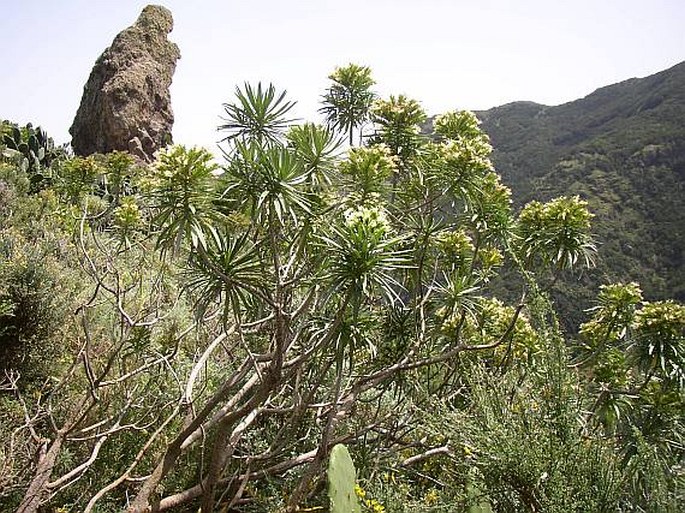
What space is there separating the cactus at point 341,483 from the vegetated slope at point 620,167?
11.3 m

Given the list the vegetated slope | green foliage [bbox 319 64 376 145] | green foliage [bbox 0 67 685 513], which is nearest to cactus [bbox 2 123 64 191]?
green foliage [bbox 0 67 685 513]

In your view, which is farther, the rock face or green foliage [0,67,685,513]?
the rock face

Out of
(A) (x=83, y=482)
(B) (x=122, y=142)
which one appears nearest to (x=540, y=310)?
(A) (x=83, y=482)

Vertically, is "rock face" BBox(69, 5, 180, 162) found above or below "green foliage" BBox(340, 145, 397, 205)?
above

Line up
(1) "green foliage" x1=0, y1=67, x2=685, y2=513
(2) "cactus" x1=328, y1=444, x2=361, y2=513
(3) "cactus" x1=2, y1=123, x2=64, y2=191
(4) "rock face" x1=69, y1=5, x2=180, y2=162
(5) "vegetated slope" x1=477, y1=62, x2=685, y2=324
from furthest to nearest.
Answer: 1. (5) "vegetated slope" x1=477, y1=62, x2=685, y2=324
2. (4) "rock face" x1=69, y1=5, x2=180, y2=162
3. (3) "cactus" x1=2, y1=123, x2=64, y2=191
4. (1) "green foliage" x1=0, y1=67, x2=685, y2=513
5. (2) "cactus" x1=328, y1=444, x2=361, y2=513

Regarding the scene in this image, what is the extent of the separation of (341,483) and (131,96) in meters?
15.1

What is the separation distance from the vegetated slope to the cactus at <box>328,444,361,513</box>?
11304mm

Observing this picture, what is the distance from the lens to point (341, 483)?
10.9 ft

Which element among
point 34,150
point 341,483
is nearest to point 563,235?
point 341,483

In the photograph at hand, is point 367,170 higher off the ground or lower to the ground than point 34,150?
lower

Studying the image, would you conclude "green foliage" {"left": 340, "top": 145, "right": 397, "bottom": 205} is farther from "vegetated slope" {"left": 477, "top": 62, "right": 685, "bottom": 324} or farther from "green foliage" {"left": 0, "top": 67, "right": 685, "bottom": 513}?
"vegetated slope" {"left": 477, "top": 62, "right": 685, "bottom": 324}

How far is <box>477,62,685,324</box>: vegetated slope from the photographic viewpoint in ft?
69.3

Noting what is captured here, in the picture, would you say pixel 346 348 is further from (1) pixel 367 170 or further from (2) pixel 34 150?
(2) pixel 34 150

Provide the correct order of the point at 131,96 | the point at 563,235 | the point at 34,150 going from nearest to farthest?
the point at 563,235 < the point at 34,150 < the point at 131,96
